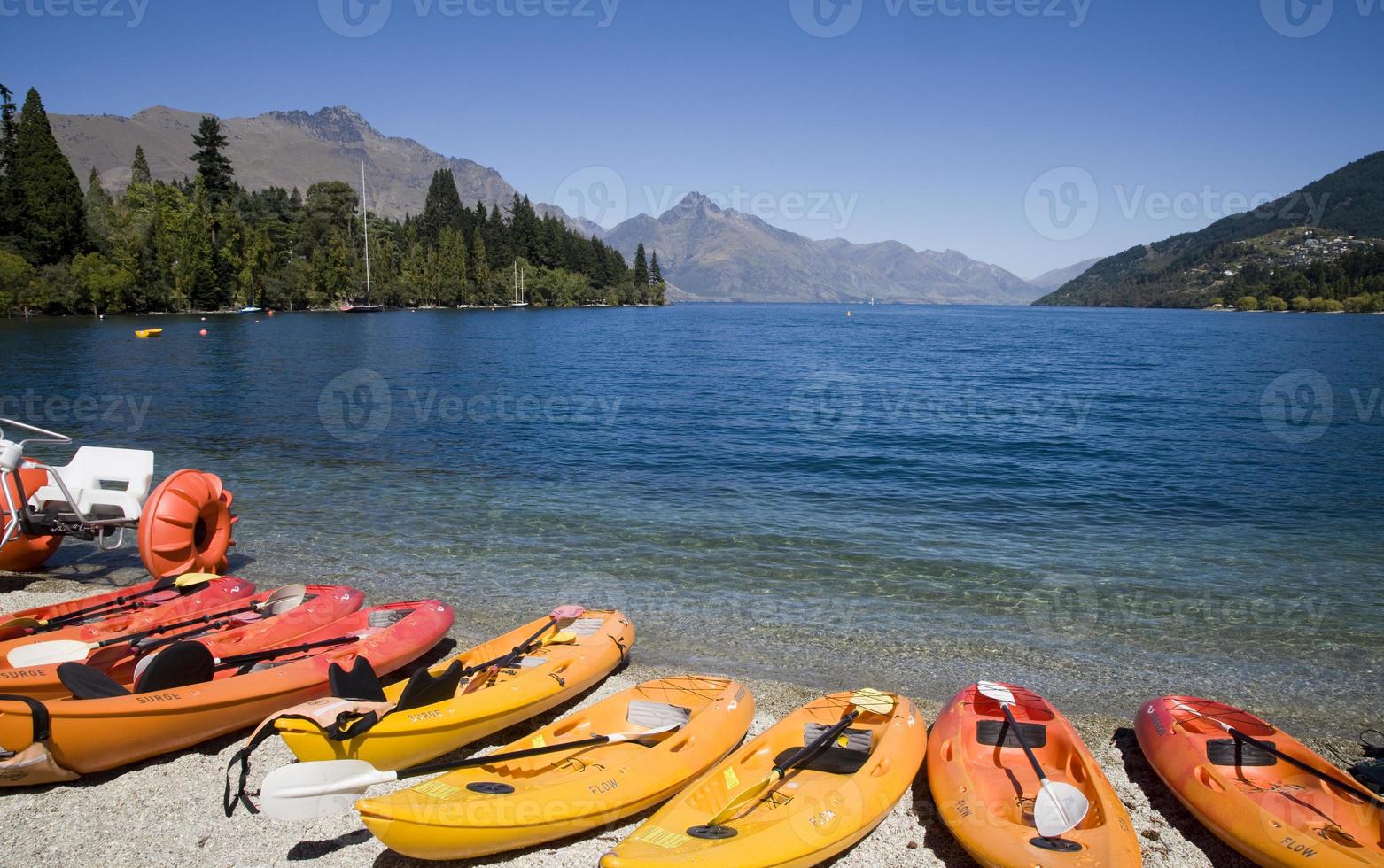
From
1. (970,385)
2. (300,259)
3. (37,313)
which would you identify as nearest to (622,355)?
(970,385)

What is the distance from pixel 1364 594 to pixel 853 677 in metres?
9.41

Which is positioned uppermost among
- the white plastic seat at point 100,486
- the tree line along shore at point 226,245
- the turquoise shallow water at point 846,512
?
the tree line along shore at point 226,245

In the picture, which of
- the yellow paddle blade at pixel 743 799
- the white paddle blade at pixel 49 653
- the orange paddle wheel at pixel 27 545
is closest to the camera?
the yellow paddle blade at pixel 743 799

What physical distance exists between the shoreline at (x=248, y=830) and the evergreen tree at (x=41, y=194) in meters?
107

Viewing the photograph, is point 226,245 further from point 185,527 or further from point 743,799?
point 743,799

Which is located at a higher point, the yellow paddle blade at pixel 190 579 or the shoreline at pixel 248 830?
the yellow paddle blade at pixel 190 579

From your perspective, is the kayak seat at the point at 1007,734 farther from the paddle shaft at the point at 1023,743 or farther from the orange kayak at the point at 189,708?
the orange kayak at the point at 189,708

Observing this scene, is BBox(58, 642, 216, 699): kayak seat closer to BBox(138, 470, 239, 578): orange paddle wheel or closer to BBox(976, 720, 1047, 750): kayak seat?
BBox(138, 470, 239, 578): orange paddle wheel

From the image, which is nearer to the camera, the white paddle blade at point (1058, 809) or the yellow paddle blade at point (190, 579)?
the white paddle blade at point (1058, 809)

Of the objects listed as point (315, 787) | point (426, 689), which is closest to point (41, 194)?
point (426, 689)

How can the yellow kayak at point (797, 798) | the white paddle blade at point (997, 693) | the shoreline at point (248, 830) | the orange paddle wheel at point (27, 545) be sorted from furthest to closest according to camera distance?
the orange paddle wheel at point (27, 545) → the white paddle blade at point (997, 693) → the shoreline at point (248, 830) → the yellow kayak at point (797, 798)

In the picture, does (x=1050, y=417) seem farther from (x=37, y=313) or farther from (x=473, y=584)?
(x=37, y=313)

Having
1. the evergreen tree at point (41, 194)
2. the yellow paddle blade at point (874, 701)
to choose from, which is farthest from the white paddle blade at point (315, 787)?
the evergreen tree at point (41, 194)

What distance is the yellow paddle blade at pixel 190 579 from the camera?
31.8 ft
